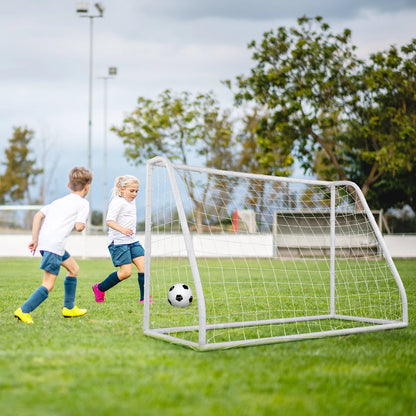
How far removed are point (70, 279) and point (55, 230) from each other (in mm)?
630

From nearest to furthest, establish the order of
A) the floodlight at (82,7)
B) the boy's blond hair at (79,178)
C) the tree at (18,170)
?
1. the boy's blond hair at (79,178)
2. the floodlight at (82,7)
3. the tree at (18,170)

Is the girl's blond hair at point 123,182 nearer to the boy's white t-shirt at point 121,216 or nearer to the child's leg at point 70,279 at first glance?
the boy's white t-shirt at point 121,216

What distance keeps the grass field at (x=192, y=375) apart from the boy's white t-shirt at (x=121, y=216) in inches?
64.0

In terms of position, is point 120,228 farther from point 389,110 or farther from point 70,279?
point 389,110

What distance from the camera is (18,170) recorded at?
38.8m

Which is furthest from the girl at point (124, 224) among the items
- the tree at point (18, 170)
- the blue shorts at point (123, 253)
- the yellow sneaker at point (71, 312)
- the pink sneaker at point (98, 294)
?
the tree at point (18, 170)

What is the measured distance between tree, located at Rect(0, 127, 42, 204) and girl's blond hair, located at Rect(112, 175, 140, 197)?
32.6m

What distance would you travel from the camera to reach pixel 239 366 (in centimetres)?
361

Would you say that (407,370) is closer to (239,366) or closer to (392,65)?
(239,366)

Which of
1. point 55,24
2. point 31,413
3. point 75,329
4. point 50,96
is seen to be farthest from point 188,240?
point 50,96

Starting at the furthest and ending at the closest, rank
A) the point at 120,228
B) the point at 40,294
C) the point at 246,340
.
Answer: the point at 120,228 → the point at 40,294 → the point at 246,340

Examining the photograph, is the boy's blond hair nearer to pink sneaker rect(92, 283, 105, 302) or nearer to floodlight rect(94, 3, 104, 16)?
pink sneaker rect(92, 283, 105, 302)

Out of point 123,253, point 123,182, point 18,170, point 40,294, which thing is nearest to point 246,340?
point 40,294

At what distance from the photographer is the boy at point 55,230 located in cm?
507
